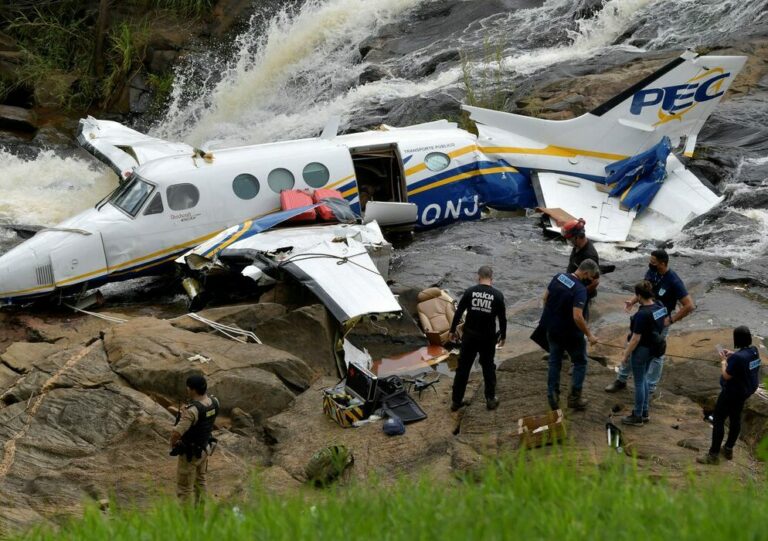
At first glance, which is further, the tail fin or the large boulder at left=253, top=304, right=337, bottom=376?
the tail fin

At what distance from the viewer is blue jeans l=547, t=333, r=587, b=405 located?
1018 centimetres

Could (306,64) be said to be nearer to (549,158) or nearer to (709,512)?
(549,158)

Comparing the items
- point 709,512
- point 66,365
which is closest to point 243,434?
point 66,365

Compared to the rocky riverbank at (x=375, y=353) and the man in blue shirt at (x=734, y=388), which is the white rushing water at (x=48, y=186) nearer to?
the rocky riverbank at (x=375, y=353)

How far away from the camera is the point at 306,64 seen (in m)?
28.0

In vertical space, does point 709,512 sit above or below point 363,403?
above

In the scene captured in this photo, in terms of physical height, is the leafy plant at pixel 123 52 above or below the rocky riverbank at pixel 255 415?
above

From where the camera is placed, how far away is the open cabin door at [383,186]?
17.9 metres

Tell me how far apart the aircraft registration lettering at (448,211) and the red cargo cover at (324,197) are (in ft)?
6.89

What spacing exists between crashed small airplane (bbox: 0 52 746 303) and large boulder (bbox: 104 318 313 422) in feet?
12.3

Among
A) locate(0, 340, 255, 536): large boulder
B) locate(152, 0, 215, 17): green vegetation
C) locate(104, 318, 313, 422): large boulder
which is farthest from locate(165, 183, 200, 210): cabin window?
locate(152, 0, 215, 17): green vegetation

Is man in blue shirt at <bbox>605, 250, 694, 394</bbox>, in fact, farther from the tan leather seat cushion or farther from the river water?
the river water

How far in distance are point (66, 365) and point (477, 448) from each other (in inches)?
206

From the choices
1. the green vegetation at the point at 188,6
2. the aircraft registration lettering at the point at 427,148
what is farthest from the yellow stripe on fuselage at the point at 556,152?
the green vegetation at the point at 188,6
